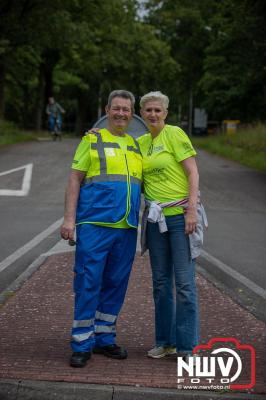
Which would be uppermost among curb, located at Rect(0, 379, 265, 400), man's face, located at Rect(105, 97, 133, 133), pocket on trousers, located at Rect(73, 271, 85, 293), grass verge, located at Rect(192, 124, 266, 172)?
man's face, located at Rect(105, 97, 133, 133)

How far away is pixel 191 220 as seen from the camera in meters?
5.21

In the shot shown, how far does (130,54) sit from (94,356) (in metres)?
46.7

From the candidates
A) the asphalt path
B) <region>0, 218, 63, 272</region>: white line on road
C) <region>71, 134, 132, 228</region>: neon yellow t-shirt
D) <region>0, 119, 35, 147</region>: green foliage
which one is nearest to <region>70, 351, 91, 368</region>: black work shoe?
<region>71, 134, 132, 228</region>: neon yellow t-shirt

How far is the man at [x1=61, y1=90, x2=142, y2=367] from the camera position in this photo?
527cm

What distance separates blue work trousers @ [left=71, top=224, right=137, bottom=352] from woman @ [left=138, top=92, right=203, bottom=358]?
231 mm

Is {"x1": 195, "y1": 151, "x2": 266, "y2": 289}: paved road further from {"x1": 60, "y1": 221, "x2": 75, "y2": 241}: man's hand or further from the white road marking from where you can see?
the white road marking

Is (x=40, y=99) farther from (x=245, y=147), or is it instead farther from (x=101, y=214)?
(x=101, y=214)

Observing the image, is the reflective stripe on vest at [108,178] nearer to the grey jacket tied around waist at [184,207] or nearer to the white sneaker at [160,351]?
the grey jacket tied around waist at [184,207]

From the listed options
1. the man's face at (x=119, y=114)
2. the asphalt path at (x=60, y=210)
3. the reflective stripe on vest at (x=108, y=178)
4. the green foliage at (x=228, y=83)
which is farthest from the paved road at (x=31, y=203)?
the green foliage at (x=228, y=83)

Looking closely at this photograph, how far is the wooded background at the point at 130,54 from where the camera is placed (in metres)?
29.5

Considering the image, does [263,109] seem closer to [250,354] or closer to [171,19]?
[171,19]

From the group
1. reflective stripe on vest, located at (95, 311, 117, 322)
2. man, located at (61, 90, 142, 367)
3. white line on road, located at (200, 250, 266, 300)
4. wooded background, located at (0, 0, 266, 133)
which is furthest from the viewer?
wooded background, located at (0, 0, 266, 133)

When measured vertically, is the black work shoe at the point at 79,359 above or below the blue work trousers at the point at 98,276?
below

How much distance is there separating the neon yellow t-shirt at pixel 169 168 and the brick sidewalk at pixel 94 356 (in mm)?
1168
